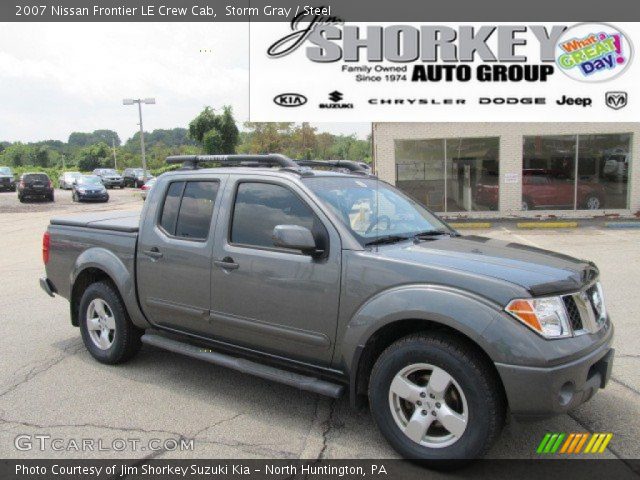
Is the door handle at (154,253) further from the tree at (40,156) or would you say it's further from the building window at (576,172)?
the tree at (40,156)

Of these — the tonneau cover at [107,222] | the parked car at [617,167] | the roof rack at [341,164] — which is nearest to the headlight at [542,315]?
the roof rack at [341,164]

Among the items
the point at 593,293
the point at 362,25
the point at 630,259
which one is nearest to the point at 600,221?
the point at 630,259

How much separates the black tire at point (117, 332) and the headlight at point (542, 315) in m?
3.48

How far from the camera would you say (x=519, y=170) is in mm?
17531

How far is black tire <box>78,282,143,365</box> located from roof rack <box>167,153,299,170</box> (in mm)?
1368

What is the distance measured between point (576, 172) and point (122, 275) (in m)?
16.3

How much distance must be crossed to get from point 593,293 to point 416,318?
4.17 ft

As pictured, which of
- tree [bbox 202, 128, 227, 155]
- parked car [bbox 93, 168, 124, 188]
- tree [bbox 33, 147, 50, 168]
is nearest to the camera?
tree [bbox 202, 128, 227, 155]

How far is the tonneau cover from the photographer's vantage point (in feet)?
16.5

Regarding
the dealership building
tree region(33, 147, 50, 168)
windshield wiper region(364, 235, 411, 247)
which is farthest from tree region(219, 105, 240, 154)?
tree region(33, 147, 50, 168)

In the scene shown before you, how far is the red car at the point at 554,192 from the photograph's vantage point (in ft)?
57.8

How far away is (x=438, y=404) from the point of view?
3.23 m

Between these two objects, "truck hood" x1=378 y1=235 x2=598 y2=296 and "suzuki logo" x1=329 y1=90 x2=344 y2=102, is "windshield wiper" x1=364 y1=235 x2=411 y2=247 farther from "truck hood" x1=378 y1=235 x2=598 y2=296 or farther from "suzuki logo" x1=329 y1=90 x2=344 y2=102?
"suzuki logo" x1=329 y1=90 x2=344 y2=102

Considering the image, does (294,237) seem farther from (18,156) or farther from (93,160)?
(18,156)
